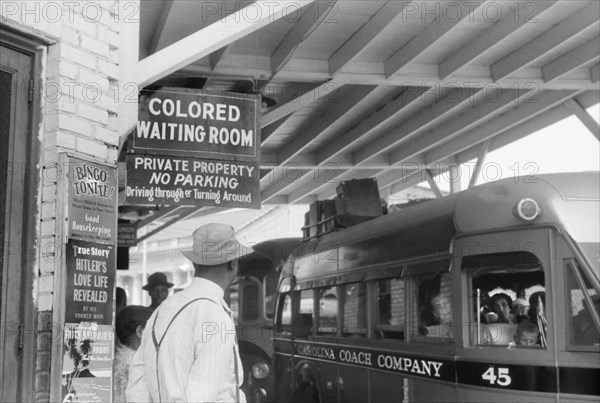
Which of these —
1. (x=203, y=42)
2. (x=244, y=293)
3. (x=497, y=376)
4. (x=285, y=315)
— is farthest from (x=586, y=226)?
(x=244, y=293)

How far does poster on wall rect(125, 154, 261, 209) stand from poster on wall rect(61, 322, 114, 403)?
7.63 ft

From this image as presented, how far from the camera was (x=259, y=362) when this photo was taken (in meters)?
12.9

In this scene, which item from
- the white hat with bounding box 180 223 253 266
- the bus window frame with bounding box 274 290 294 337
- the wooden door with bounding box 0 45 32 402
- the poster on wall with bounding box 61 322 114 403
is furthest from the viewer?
the bus window frame with bounding box 274 290 294 337

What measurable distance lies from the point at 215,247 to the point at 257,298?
1017 centimetres

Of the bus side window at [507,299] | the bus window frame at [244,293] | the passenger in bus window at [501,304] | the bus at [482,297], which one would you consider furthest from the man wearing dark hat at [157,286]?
the passenger in bus window at [501,304]

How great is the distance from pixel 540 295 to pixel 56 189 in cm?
369

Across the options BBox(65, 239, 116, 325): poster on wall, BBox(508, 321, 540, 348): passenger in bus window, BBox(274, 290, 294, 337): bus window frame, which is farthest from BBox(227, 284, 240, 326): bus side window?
BBox(65, 239, 116, 325): poster on wall

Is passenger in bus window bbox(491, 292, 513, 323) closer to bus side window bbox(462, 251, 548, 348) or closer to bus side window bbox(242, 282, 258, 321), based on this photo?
bus side window bbox(462, 251, 548, 348)

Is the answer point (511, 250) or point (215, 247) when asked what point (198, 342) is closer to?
point (215, 247)

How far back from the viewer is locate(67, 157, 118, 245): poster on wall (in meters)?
5.27

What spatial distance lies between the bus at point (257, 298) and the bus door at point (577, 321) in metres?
7.17

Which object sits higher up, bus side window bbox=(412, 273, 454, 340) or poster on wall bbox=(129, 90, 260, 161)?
poster on wall bbox=(129, 90, 260, 161)

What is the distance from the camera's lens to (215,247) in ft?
13.3

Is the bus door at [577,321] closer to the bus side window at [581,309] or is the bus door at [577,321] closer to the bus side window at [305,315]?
the bus side window at [581,309]
